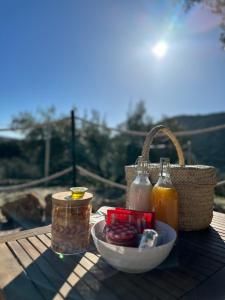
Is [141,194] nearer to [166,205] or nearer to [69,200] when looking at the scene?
[166,205]

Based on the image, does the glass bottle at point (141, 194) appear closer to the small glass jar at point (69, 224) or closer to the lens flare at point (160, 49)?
the small glass jar at point (69, 224)

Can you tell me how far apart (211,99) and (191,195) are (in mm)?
4748

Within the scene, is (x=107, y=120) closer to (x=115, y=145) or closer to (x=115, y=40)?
(x=115, y=145)

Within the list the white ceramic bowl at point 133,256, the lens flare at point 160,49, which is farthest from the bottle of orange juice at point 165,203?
the lens flare at point 160,49

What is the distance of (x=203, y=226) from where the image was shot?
0.82 m

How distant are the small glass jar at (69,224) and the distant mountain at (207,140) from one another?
382cm

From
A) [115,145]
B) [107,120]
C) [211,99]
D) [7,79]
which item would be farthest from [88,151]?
[211,99]

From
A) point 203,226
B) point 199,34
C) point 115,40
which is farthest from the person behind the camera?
point 115,40

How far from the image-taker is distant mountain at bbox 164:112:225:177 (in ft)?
15.9

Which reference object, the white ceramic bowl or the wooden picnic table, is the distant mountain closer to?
the wooden picnic table

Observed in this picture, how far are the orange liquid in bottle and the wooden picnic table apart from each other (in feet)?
0.30

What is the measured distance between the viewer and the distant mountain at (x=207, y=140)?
484 cm

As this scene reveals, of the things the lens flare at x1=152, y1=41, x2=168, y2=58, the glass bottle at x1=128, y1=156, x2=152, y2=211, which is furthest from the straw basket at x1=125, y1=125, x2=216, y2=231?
the lens flare at x1=152, y1=41, x2=168, y2=58

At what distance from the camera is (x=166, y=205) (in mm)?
645
